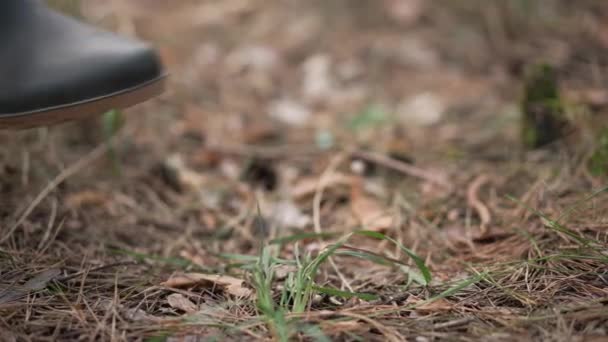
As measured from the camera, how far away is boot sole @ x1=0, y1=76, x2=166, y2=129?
0.96m

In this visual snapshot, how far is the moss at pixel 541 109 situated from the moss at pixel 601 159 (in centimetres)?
20

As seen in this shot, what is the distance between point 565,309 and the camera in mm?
751

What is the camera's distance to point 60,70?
99cm

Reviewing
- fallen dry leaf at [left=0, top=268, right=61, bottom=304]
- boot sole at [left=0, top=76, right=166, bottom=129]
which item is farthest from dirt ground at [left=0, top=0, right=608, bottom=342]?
boot sole at [left=0, top=76, right=166, bottom=129]

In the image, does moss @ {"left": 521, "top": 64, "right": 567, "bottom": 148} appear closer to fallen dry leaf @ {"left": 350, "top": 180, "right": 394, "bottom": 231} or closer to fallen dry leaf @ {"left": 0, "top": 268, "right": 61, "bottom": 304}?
fallen dry leaf @ {"left": 350, "top": 180, "right": 394, "bottom": 231}

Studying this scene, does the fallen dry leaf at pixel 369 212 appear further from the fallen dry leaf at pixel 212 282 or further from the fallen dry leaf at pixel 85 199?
the fallen dry leaf at pixel 85 199

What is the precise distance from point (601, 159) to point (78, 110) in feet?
3.54

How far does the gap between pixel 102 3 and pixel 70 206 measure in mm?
1604

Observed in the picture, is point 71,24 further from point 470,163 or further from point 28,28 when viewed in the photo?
point 470,163

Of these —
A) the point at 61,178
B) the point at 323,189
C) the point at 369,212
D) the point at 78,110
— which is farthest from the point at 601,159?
the point at 61,178

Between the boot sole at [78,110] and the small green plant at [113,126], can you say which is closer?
the boot sole at [78,110]

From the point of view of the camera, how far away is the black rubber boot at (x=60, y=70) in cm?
97

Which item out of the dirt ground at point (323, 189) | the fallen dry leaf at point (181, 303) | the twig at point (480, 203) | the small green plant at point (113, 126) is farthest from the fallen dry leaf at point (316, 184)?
the fallen dry leaf at point (181, 303)

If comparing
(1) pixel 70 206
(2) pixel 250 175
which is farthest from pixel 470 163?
(1) pixel 70 206
